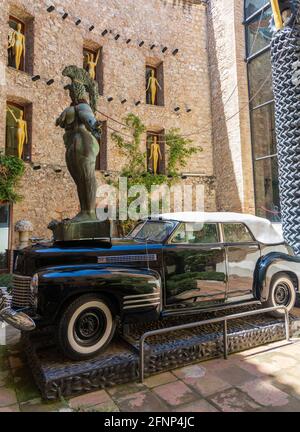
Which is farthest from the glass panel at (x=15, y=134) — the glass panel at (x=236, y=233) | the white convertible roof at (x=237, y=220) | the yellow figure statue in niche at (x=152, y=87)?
the glass panel at (x=236, y=233)

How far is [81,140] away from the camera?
427cm

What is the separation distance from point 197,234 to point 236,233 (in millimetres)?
640

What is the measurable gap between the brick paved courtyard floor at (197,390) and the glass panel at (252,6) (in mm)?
12049

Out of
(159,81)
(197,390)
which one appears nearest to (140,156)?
(159,81)

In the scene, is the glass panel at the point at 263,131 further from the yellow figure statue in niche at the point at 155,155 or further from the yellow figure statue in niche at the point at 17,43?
the yellow figure statue in niche at the point at 17,43

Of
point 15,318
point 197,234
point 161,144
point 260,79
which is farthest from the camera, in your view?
point 161,144

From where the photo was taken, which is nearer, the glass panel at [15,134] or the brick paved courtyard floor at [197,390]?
the brick paved courtyard floor at [197,390]

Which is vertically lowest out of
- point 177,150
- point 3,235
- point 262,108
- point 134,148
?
point 3,235

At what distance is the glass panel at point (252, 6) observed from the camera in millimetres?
10730

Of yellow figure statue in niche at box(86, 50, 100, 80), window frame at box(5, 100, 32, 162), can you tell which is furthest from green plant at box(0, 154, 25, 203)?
yellow figure statue in niche at box(86, 50, 100, 80)

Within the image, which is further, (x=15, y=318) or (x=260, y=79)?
(x=260, y=79)

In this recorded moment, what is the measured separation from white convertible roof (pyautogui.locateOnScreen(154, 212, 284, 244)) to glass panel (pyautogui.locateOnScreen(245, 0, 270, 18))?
1012 centimetres

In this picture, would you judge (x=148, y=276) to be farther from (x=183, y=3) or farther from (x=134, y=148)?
(x=183, y=3)

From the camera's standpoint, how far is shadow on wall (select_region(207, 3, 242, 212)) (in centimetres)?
1175
